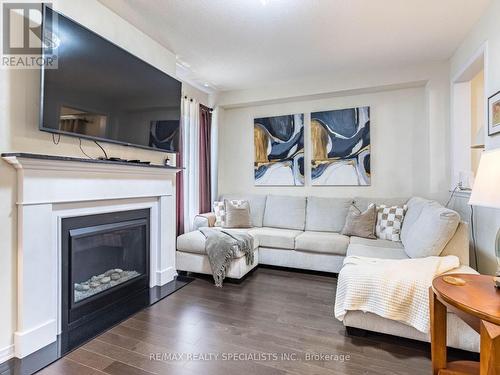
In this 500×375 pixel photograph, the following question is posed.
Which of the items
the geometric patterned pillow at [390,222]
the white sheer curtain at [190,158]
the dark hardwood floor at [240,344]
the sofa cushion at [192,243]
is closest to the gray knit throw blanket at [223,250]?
the sofa cushion at [192,243]

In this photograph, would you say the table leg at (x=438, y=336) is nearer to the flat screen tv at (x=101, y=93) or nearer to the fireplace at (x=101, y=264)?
the fireplace at (x=101, y=264)

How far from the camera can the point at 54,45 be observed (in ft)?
5.78

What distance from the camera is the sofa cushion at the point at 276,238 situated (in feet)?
11.0

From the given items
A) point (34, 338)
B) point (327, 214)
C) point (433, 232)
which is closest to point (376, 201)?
point (327, 214)

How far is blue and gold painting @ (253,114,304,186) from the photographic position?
413cm

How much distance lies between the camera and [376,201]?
11.5 ft

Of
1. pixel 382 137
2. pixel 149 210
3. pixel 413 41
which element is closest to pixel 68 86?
pixel 149 210

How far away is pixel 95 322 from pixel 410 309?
225cm

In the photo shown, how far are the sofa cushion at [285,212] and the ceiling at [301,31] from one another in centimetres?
176

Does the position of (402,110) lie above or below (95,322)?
above

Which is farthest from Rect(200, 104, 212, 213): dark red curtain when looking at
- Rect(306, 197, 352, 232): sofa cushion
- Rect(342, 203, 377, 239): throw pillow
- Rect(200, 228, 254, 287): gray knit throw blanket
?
Rect(342, 203, 377, 239): throw pillow

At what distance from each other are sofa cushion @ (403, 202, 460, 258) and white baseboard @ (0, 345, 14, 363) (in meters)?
2.91

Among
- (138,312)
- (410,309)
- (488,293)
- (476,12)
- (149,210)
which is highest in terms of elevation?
(476,12)

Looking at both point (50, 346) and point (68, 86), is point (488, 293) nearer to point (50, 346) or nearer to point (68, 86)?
point (50, 346)
